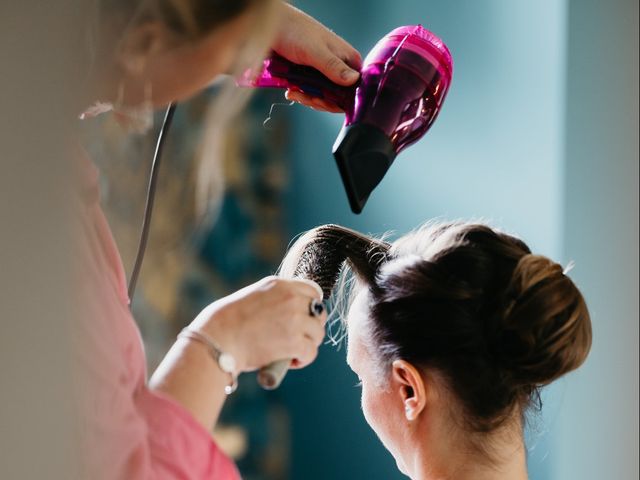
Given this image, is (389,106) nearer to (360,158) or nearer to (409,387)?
(360,158)

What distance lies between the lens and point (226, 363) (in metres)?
0.65

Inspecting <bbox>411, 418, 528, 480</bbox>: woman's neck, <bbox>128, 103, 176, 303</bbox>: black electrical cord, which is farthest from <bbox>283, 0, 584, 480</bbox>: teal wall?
<bbox>128, 103, 176, 303</bbox>: black electrical cord

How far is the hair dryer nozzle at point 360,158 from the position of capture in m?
0.99

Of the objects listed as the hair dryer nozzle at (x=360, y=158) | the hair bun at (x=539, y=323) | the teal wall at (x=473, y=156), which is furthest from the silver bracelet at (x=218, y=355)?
the teal wall at (x=473, y=156)

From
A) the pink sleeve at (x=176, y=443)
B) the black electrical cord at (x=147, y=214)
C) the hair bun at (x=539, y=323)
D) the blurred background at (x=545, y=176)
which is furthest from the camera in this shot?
the blurred background at (x=545, y=176)

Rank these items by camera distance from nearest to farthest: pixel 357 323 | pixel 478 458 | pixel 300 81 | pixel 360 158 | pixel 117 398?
1. pixel 117 398
2. pixel 360 158
3. pixel 300 81
4. pixel 478 458
5. pixel 357 323

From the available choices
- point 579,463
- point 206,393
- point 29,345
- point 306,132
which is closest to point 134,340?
point 206,393

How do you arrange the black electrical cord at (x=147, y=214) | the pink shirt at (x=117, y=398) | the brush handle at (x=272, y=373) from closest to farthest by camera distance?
the pink shirt at (x=117, y=398) < the brush handle at (x=272, y=373) < the black electrical cord at (x=147, y=214)

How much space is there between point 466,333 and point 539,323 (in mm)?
96

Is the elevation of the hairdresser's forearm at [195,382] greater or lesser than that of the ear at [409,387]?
greater

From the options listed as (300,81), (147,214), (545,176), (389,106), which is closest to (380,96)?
(389,106)

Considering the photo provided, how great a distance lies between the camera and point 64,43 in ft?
1.35

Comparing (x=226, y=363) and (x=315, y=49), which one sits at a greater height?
(x=315, y=49)

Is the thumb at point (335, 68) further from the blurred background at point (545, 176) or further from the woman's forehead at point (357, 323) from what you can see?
the blurred background at point (545, 176)
